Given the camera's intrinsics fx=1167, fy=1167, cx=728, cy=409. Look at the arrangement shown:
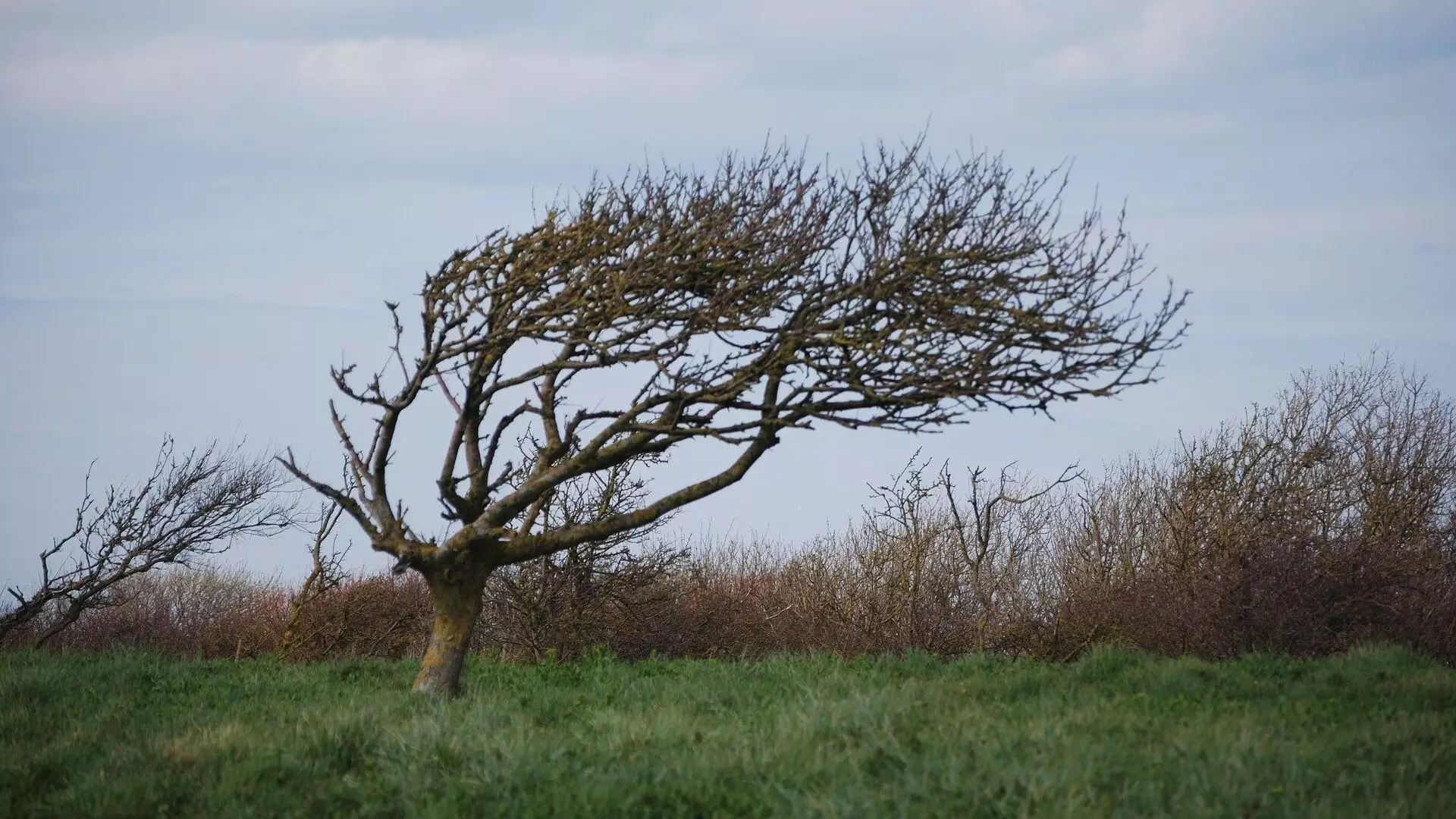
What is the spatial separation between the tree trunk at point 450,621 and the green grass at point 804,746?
47 cm

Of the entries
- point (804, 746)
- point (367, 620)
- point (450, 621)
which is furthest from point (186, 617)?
point (804, 746)

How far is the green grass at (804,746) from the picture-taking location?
7258 millimetres

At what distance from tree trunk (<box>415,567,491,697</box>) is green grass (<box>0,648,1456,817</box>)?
466 mm

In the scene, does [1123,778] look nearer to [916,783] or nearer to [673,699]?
[916,783]

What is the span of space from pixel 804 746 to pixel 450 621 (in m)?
6.02

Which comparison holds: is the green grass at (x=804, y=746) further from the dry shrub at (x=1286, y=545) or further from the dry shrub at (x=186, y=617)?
the dry shrub at (x=186, y=617)

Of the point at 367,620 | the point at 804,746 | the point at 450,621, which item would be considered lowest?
the point at 804,746

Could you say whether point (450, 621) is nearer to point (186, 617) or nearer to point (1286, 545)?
point (1286, 545)

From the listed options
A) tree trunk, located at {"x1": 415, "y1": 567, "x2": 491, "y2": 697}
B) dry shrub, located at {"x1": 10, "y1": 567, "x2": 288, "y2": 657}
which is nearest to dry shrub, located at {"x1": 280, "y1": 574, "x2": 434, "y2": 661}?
dry shrub, located at {"x1": 10, "y1": 567, "x2": 288, "y2": 657}

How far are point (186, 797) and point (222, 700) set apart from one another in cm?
447

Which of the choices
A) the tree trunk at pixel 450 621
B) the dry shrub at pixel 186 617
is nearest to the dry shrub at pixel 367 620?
the dry shrub at pixel 186 617

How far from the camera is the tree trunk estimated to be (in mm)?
12906

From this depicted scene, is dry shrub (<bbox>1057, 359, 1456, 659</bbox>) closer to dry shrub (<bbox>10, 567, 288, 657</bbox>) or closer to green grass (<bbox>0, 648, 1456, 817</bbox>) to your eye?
green grass (<bbox>0, 648, 1456, 817</bbox>)

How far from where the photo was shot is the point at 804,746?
8.25 metres
